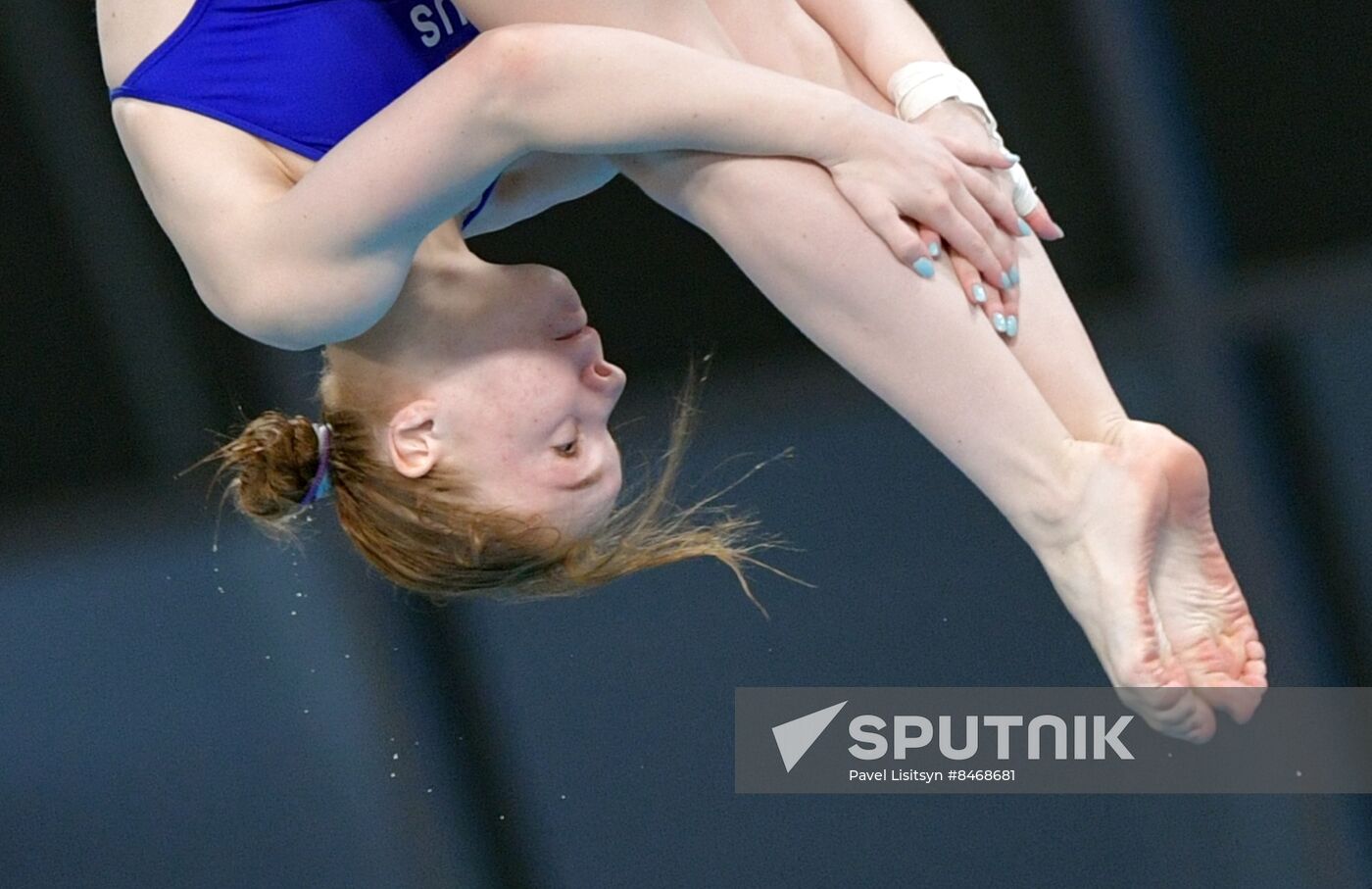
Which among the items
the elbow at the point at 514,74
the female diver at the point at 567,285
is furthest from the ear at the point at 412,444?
the elbow at the point at 514,74

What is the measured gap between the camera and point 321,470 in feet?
5.62

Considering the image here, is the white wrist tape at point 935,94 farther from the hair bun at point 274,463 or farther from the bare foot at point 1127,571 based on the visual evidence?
the hair bun at point 274,463

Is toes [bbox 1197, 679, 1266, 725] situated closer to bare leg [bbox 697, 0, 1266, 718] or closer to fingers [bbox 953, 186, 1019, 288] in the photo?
bare leg [bbox 697, 0, 1266, 718]

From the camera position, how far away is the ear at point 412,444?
1.62 meters

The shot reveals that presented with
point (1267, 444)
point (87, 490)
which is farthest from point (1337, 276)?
point (87, 490)

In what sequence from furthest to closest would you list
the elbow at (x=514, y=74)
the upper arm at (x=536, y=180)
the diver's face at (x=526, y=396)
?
the upper arm at (x=536, y=180) → the diver's face at (x=526, y=396) → the elbow at (x=514, y=74)

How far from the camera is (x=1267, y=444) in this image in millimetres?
2414

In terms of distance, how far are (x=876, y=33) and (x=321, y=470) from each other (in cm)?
61

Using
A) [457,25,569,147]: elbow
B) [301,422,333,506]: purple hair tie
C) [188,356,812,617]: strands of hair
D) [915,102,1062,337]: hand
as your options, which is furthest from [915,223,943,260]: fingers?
[301,422,333,506]: purple hair tie

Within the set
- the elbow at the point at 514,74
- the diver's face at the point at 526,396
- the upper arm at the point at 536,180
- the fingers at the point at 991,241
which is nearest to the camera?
the elbow at the point at 514,74

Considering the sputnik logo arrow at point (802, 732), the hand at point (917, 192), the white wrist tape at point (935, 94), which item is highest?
the white wrist tape at point (935, 94)

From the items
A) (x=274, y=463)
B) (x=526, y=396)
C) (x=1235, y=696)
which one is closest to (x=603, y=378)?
(x=526, y=396)

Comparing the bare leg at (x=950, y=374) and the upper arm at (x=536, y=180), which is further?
the upper arm at (x=536, y=180)

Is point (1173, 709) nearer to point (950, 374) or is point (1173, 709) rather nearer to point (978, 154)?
point (950, 374)
